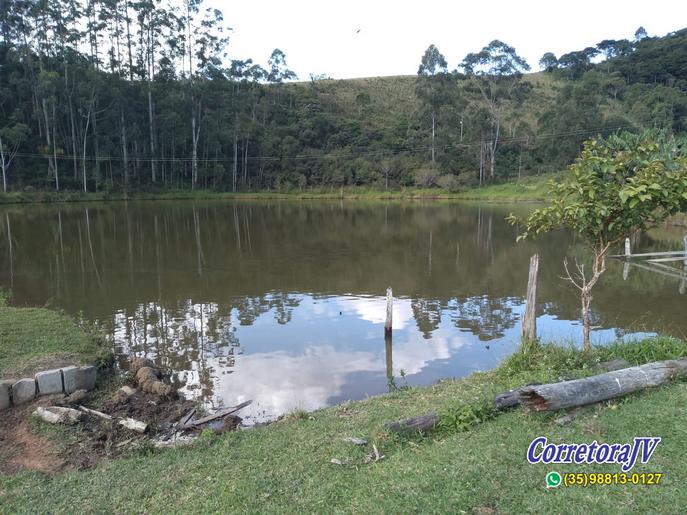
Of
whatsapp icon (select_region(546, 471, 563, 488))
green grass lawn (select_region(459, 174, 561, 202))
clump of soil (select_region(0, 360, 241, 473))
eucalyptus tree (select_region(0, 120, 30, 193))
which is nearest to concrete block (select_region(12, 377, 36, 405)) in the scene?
clump of soil (select_region(0, 360, 241, 473))

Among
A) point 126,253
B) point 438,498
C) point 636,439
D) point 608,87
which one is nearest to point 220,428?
point 438,498

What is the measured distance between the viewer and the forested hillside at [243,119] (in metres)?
45.6

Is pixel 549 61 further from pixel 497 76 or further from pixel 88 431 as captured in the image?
pixel 88 431

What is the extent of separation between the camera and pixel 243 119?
Result: 56.7m

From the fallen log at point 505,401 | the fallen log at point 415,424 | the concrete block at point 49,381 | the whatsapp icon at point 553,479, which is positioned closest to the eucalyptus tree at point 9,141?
the concrete block at point 49,381

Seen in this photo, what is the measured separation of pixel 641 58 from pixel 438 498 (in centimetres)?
8907

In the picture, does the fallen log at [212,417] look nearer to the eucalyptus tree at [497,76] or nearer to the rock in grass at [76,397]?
the rock in grass at [76,397]

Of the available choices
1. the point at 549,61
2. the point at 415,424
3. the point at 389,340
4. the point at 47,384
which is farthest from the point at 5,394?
the point at 549,61

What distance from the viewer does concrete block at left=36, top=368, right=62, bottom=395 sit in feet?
22.5

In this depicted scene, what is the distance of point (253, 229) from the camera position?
28438 mm

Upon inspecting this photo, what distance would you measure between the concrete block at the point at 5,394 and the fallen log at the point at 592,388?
6.37 metres

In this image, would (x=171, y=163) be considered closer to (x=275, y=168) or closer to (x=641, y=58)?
(x=275, y=168)

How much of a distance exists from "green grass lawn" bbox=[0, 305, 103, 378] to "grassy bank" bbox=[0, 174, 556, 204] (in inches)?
1468

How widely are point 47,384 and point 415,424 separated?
5112 mm
